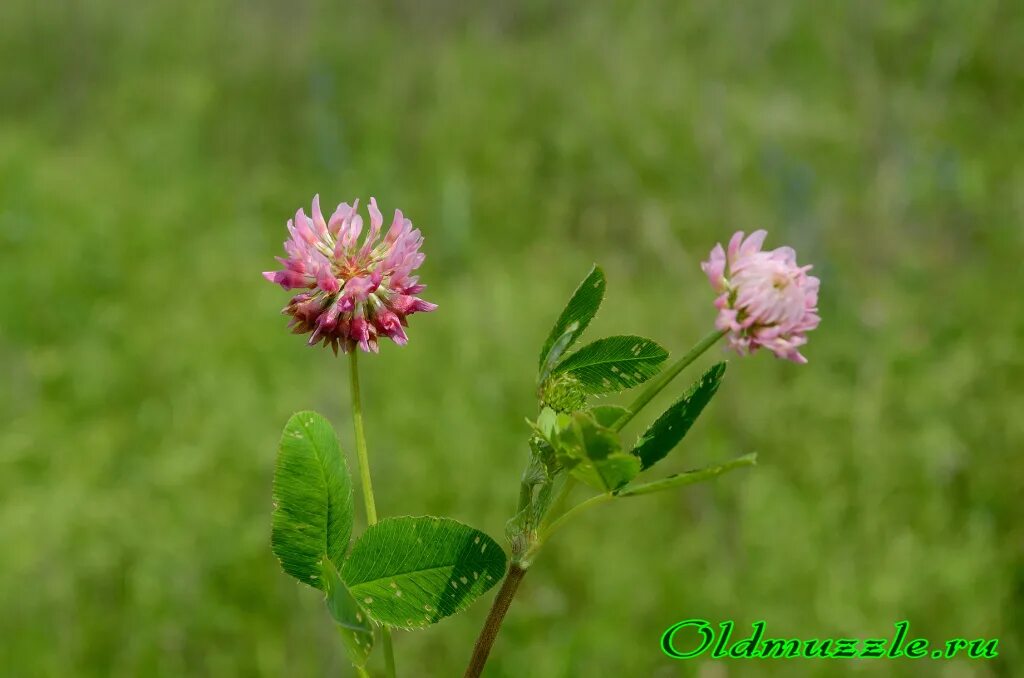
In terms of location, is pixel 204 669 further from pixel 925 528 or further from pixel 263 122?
pixel 263 122

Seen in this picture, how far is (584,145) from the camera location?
3.49 m

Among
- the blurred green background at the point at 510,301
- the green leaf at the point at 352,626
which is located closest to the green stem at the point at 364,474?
the green leaf at the point at 352,626

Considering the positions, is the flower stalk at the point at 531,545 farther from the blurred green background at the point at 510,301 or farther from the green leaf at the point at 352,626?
the blurred green background at the point at 510,301

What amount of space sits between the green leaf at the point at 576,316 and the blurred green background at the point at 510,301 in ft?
4.42

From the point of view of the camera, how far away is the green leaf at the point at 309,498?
0.35 m

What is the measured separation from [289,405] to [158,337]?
0.53 meters

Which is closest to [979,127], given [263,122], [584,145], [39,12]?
[584,145]

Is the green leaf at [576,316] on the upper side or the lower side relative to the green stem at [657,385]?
upper

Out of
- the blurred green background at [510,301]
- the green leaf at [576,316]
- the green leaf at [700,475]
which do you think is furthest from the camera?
the blurred green background at [510,301]

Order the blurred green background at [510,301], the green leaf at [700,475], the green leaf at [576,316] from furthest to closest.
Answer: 1. the blurred green background at [510,301]
2. the green leaf at [576,316]
3. the green leaf at [700,475]

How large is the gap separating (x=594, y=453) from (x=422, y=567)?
0.09 metres

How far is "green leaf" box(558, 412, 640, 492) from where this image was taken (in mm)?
303

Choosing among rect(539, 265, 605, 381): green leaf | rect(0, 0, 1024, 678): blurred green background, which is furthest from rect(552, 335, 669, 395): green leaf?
rect(0, 0, 1024, 678): blurred green background

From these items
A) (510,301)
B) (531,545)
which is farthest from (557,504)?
(510,301)
